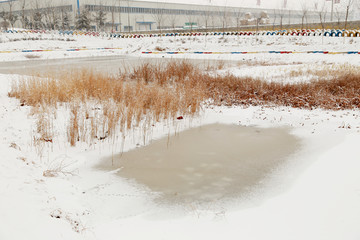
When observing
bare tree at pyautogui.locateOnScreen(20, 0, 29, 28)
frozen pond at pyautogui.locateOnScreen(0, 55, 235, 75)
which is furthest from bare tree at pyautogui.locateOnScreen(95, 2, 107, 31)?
frozen pond at pyautogui.locateOnScreen(0, 55, 235, 75)

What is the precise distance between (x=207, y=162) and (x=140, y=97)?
9.09ft

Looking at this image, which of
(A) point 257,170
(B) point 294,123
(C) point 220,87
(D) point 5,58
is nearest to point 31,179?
(A) point 257,170

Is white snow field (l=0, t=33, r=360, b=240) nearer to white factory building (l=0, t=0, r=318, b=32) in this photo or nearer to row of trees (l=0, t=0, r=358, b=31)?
row of trees (l=0, t=0, r=358, b=31)

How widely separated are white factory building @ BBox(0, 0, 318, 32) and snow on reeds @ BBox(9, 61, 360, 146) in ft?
133

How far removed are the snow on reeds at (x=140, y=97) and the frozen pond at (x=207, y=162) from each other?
3.05 ft

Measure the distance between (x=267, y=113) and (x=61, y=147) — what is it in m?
4.80

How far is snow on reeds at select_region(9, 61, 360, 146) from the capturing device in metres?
6.06

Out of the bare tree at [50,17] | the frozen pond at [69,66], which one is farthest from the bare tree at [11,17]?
the frozen pond at [69,66]

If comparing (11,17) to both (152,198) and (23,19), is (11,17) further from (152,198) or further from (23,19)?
(152,198)

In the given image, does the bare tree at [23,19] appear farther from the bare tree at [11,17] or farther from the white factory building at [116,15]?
the bare tree at [11,17]

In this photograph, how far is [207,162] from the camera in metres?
4.81

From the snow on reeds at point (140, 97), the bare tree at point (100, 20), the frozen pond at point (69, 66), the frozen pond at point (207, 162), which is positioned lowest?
the frozen pond at point (207, 162)

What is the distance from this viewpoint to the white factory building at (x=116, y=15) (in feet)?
167

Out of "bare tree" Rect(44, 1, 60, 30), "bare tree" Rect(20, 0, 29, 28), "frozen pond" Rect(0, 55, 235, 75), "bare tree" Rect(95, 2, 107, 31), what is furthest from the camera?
"bare tree" Rect(95, 2, 107, 31)
